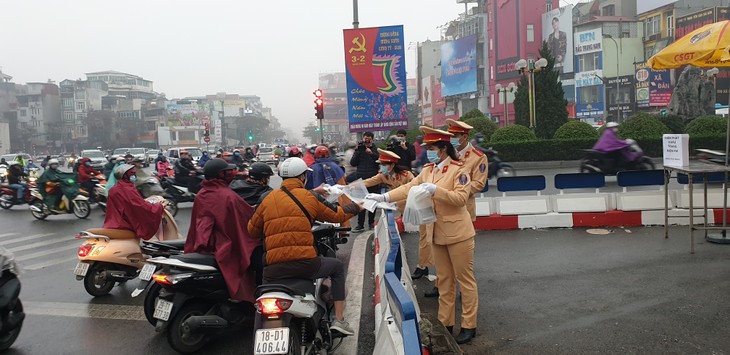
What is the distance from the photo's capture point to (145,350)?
463 centimetres

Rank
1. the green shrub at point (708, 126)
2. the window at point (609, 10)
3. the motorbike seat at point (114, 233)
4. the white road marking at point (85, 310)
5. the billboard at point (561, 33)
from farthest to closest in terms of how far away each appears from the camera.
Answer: the window at point (609, 10), the billboard at point (561, 33), the green shrub at point (708, 126), the motorbike seat at point (114, 233), the white road marking at point (85, 310)

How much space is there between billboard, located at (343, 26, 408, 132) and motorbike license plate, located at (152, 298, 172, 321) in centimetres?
1014

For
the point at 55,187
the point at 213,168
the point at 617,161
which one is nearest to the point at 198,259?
the point at 213,168

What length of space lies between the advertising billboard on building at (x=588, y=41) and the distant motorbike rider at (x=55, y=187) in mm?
51594

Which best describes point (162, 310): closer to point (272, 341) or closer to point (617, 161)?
point (272, 341)

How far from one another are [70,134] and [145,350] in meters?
91.3

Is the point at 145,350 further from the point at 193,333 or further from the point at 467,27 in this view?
the point at 467,27

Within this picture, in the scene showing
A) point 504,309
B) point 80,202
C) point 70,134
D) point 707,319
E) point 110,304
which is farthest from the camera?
point 70,134

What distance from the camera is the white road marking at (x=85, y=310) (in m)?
5.58

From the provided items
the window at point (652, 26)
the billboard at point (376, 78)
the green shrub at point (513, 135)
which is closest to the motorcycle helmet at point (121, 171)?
the billboard at point (376, 78)

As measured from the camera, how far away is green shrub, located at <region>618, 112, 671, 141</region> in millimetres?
21469

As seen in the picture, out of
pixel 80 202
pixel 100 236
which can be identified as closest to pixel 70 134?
pixel 80 202

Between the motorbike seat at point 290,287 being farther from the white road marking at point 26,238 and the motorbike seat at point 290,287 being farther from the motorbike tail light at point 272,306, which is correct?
the white road marking at point 26,238

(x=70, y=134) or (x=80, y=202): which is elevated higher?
(x=70, y=134)
